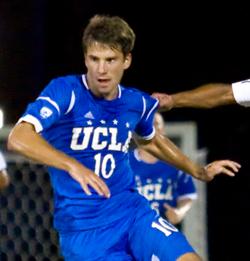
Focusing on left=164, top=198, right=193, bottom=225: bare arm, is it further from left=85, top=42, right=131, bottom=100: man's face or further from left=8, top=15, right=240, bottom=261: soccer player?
left=85, top=42, right=131, bottom=100: man's face

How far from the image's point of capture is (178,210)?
6.46 m

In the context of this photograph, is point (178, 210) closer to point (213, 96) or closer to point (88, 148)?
point (213, 96)

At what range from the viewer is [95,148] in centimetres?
490

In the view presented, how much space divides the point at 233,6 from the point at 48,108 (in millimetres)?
3902

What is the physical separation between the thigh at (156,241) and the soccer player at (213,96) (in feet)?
2.11

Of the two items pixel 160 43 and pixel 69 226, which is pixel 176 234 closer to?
pixel 69 226

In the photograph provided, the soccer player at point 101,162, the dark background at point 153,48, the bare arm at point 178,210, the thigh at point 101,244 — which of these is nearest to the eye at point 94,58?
the soccer player at point 101,162

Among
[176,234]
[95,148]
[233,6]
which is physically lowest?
[176,234]

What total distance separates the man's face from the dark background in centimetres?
283

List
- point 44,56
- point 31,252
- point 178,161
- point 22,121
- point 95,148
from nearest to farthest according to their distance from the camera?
point 22,121 < point 95,148 < point 178,161 < point 31,252 < point 44,56

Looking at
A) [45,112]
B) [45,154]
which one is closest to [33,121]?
[45,112]

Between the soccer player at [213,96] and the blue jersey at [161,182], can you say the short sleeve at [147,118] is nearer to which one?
the soccer player at [213,96]

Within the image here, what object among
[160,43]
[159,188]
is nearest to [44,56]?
[160,43]

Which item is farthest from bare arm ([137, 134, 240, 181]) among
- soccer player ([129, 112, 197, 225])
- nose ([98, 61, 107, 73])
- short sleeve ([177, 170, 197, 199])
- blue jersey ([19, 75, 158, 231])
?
short sleeve ([177, 170, 197, 199])
